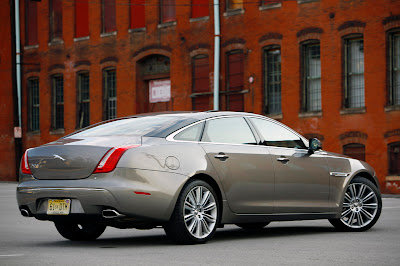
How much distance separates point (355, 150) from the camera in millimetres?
29047

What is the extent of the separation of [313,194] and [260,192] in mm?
961

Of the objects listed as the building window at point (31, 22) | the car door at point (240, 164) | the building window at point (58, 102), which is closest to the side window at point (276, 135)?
the car door at point (240, 164)

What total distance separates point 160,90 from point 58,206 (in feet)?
89.1

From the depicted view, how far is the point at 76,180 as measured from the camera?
9.02 metres

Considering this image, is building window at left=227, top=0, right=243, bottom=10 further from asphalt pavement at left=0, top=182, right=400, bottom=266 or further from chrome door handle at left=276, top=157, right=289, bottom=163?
chrome door handle at left=276, top=157, right=289, bottom=163

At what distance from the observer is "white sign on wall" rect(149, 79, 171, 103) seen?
35719 millimetres

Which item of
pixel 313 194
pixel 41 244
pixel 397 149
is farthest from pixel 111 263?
pixel 397 149

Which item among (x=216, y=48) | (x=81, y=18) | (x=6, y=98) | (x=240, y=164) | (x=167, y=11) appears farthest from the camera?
(x=6, y=98)

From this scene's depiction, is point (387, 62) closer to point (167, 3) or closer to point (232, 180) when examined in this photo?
point (167, 3)

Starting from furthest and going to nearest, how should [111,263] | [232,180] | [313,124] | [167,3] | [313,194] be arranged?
[167,3] < [313,124] < [313,194] < [232,180] < [111,263]

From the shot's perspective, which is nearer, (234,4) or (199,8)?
(234,4)

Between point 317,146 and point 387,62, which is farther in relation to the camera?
point 387,62

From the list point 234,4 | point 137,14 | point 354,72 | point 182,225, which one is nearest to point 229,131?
point 182,225

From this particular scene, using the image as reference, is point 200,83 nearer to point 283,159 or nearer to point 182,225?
point 283,159
